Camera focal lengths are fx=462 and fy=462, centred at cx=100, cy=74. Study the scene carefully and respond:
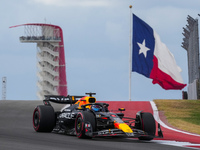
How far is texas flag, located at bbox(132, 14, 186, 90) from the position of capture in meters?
27.5

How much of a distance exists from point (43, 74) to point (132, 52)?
6411 centimetres

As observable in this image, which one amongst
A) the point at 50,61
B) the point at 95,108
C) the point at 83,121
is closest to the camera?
the point at 83,121

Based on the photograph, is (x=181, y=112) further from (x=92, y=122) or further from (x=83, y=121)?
(x=83, y=121)

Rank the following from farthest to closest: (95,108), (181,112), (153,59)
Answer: (153,59), (181,112), (95,108)

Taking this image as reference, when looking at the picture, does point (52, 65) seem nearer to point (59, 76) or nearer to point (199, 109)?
point (59, 76)

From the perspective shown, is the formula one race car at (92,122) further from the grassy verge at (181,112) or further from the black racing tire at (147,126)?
the grassy verge at (181,112)

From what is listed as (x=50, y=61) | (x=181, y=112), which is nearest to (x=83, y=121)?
(x=181, y=112)

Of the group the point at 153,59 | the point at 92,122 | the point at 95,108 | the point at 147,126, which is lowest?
the point at 147,126

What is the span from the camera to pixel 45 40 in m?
90.2

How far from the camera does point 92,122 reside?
12594mm

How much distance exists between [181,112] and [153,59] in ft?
12.3

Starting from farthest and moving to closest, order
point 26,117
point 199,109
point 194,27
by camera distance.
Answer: point 194,27 < point 199,109 < point 26,117

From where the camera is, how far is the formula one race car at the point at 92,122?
1243 centimetres

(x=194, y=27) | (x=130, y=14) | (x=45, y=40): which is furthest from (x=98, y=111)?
(x=45, y=40)
